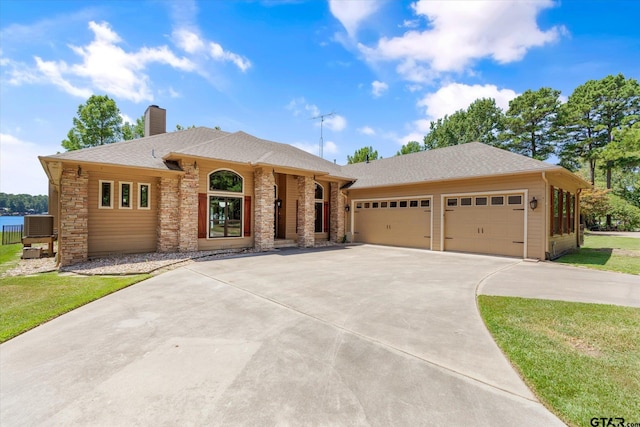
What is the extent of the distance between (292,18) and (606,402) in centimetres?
1236

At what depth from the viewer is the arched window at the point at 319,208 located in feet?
51.6

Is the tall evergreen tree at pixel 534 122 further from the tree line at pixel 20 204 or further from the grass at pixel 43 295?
the tree line at pixel 20 204

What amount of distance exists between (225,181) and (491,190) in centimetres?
1087

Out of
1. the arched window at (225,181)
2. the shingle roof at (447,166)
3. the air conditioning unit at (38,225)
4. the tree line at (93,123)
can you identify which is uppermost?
the tree line at (93,123)

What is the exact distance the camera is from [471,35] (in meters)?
9.59


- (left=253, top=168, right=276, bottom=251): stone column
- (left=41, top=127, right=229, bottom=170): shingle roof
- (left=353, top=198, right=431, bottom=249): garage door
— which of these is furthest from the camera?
(left=353, top=198, right=431, bottom=249): garage door

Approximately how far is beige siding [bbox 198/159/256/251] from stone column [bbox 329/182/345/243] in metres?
5.18

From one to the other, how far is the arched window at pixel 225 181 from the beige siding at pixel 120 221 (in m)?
2.08

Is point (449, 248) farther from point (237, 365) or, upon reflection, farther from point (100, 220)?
point (100, 220)

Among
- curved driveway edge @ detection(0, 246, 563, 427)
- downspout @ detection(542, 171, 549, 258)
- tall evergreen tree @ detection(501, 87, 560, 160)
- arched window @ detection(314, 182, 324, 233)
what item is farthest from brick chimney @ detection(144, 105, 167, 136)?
tall evergreen tree @ detection(501, 87, 560, 160)

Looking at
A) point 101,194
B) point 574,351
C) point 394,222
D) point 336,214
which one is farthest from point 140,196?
point 574,351

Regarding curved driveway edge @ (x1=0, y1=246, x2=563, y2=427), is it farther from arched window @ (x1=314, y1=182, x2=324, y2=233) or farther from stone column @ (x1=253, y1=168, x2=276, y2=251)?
arched window @ (x1=314, y1=182, x2=324, y2=233)

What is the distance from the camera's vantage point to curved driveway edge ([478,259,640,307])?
5.34 metres

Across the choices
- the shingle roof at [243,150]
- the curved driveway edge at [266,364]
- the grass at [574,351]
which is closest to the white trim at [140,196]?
the shingle roof at [243,150]
